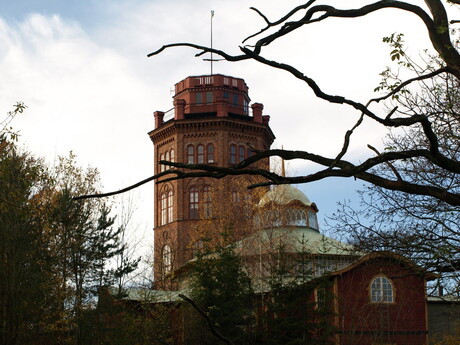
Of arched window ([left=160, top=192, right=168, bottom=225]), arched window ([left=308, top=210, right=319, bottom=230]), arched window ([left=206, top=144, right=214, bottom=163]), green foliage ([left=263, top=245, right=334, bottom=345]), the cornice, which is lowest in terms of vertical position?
green foliage ([left=263, top=245, right=334, bottom=345])

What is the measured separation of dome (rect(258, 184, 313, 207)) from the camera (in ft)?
154

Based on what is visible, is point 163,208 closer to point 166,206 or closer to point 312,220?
point 166,206

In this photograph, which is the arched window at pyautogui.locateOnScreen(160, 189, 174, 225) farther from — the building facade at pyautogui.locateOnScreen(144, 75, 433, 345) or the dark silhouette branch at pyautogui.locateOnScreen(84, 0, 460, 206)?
the dark silhouette branch at pyautogui.locateOnScreen(84, 0, 460, 206)

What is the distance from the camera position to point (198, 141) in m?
69.4

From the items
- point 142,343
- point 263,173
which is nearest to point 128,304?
point 142,343

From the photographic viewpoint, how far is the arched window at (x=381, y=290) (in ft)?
111

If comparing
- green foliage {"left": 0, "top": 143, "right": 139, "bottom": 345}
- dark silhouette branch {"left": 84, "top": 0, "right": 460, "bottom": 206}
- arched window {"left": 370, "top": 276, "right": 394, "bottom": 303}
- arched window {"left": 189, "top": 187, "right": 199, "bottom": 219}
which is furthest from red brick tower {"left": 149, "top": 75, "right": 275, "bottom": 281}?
dark silhouette branch {"left": 84, "top": 0, "right": 460, "bottom": 206}

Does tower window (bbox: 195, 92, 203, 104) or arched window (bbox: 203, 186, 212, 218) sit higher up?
tower window (bbox: 195, 92, 203, 104)

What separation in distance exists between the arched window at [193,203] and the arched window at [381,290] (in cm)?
3486

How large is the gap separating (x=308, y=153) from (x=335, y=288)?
93.2 feet

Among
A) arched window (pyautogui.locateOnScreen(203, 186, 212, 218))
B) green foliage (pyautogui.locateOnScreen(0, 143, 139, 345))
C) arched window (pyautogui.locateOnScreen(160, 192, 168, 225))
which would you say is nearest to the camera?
green foliage (pyautogui.locateOnScreen(0, 143, 139, 345))

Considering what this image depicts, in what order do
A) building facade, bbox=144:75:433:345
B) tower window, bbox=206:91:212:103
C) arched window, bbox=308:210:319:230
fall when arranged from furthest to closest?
tower window, bbox=206:91:212:103, arched window, bbox=308:210:319:230, building facade, bbox=144:75:433:345

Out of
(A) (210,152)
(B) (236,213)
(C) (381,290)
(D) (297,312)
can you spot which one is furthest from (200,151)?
(D) (297,312)

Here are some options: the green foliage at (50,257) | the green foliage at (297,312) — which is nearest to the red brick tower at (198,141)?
the green foliage at (50,257)
